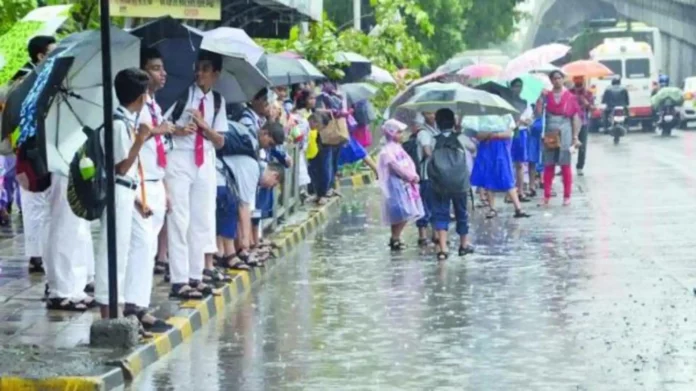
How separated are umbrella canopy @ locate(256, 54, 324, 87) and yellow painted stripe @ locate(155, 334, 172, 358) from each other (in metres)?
8.29

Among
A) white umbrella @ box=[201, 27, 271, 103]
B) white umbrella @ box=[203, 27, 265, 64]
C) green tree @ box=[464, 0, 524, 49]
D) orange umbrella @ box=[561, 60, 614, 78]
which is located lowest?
white umbrella @ box=[201, 27, 271, 103]

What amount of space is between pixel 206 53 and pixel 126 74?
7.52ft

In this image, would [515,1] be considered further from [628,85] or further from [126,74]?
[126,74]

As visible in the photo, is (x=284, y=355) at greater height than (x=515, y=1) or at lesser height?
lesser

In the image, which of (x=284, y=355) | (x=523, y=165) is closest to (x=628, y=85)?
(x=523, y=165)

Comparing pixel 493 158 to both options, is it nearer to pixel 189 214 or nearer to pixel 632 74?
pixel 189 214

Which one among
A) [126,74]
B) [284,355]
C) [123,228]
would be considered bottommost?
[284,355]

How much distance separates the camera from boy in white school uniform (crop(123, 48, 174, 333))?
12.0 meters

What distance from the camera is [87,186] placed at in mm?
11547

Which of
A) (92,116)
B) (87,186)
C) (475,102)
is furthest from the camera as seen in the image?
(475,102)

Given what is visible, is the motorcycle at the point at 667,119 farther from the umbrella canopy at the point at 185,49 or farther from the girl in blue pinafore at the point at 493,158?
the umbrella canopy at the point at 185,49

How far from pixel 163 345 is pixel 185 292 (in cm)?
206

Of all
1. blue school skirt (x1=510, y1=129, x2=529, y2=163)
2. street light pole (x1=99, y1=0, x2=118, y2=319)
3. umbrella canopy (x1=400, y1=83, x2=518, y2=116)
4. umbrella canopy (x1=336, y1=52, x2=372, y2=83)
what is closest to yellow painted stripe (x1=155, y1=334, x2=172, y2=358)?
street light pole (x1=99, y1=0, x2=118, y2=319)

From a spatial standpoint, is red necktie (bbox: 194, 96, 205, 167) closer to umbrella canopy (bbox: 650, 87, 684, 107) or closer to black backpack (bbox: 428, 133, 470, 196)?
black backpack (bbox: 428, 133, 470, 196)
